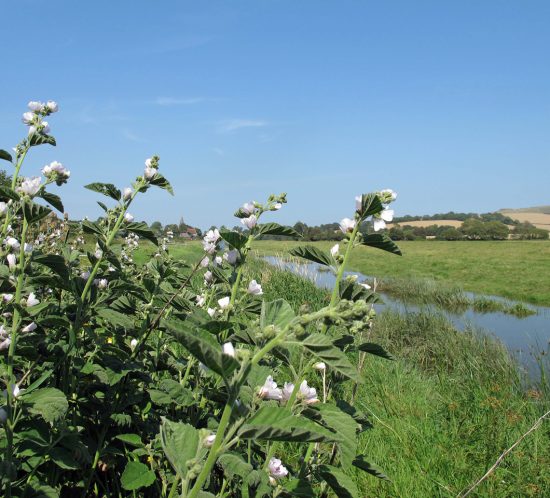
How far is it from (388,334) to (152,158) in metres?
8.49

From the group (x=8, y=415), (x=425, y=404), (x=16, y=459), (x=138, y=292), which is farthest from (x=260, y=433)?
(x=425, y=404)

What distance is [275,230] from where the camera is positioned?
1862 mm

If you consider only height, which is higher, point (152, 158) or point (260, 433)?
point (152, 158)

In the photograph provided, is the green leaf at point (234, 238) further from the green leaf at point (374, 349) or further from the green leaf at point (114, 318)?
the green leaf at point (374, 349)

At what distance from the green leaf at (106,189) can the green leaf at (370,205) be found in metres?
1.02

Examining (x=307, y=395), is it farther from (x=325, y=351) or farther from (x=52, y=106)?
(x=52, y=106)

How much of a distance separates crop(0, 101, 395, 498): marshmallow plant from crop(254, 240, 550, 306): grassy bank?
15.6 m

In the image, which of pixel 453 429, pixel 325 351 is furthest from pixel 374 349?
pixel 453 429

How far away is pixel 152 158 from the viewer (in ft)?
6.77

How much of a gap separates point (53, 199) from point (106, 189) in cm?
20

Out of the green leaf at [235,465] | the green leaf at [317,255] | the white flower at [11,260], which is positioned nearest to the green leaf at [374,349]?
the green leaf at [317,255]

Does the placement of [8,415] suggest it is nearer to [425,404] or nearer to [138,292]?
[138,292]

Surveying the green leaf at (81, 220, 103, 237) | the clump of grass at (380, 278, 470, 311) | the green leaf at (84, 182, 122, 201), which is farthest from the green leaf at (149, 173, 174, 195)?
the clump of grass at (380, 278, 470, 311)

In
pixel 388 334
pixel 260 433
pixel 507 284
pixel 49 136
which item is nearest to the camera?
pixel 260 433
